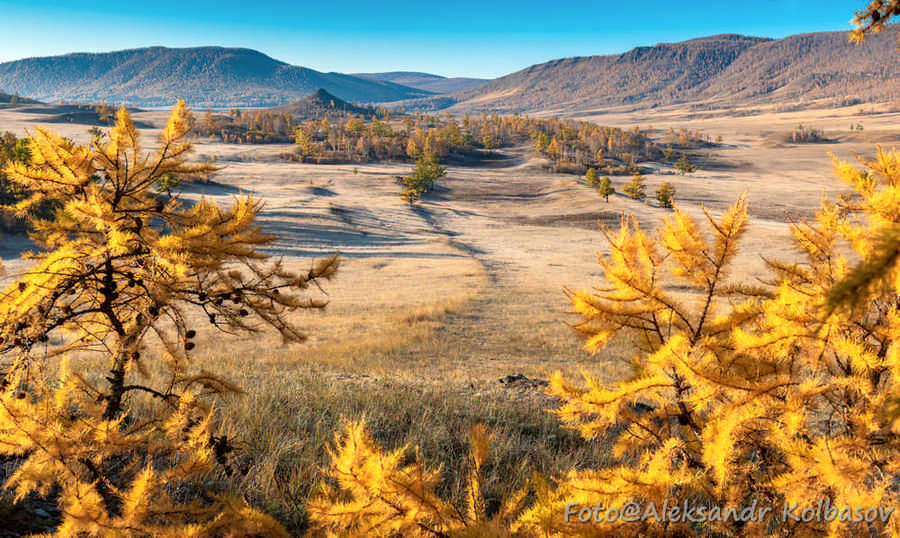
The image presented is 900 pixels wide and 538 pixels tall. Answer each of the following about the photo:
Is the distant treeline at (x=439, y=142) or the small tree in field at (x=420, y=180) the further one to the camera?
the distant treeline at (x=439, y=142)

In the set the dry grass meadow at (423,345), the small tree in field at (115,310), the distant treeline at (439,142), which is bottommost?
the dry grass meadow at (423,345)

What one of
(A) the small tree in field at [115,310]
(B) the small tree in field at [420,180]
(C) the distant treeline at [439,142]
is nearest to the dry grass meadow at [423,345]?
(A) the small tree in field at [115,310]

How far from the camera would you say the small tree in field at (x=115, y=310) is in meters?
2.61

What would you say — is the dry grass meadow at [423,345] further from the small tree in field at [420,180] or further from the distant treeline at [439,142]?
the distant treeline at [439,142]

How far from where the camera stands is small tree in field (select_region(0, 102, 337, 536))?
261 cm

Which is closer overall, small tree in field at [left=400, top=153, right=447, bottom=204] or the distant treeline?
small tree in field at [left=400, top=153, right=447, bottom=204]

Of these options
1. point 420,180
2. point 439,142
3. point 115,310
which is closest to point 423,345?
point 115,310

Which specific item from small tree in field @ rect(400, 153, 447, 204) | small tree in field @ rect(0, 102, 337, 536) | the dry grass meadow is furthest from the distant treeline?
small tree in field @ rect(0, 102, 337, 536)

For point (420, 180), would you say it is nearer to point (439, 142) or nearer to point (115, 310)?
point (439, 142)

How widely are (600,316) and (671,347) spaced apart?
55cm

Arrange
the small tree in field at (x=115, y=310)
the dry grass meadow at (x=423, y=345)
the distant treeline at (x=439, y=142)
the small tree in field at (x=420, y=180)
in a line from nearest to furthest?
the small tree in field at (x=115, y=310)
the dry grass meadow at (x=423, y=345)
the small tree in field at (x=420, y=180)
the distant treeline at (x=439, y=142)

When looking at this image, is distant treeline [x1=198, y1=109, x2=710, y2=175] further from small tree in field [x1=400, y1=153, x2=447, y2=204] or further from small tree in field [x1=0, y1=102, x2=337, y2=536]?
small tree in field [x1=0, y1=102, x2=337, y2=536]

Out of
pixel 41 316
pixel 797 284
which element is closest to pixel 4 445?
pixel 41 316

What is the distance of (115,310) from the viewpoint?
12.2 ft
